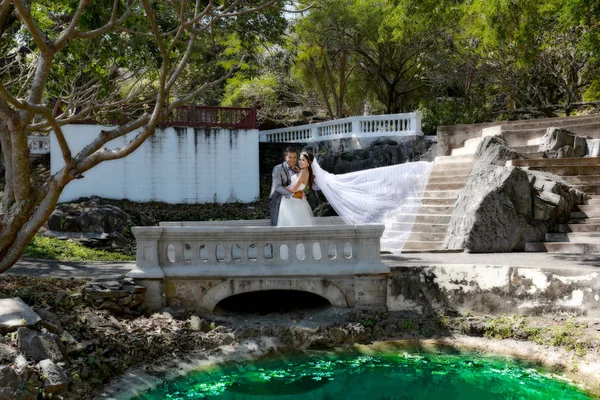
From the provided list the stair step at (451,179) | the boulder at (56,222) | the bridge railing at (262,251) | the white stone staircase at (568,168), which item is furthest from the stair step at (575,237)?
the boulder at (56,222)

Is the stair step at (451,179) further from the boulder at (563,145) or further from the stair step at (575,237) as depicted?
the stair step at (575,237)

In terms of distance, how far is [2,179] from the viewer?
2106 centimetres

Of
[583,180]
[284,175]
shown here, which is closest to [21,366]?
[284,175]

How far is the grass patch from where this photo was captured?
1323cm

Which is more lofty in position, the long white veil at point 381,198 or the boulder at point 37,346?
the long white veil at point 381,198

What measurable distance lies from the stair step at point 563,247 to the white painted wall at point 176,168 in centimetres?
1236

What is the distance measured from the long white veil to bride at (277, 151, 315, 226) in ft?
8.23

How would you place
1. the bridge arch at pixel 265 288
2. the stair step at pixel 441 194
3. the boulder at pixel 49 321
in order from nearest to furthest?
the boulder at pixel 49 321 → the bridge arch at pixel 265 288 → the stair step at pixel 441 194

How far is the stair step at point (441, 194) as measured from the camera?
12.9 m

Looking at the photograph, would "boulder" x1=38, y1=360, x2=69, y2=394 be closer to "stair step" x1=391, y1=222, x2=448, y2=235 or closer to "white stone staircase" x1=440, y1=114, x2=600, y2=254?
"stair step" x1=391, y1=222, x2=448, y2=235

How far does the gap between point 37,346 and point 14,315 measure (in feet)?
1.86

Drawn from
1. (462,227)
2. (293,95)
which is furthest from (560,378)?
(293,95)

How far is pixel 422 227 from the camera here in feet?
40.7

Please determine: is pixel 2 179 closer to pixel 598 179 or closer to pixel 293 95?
pixel 293 95
